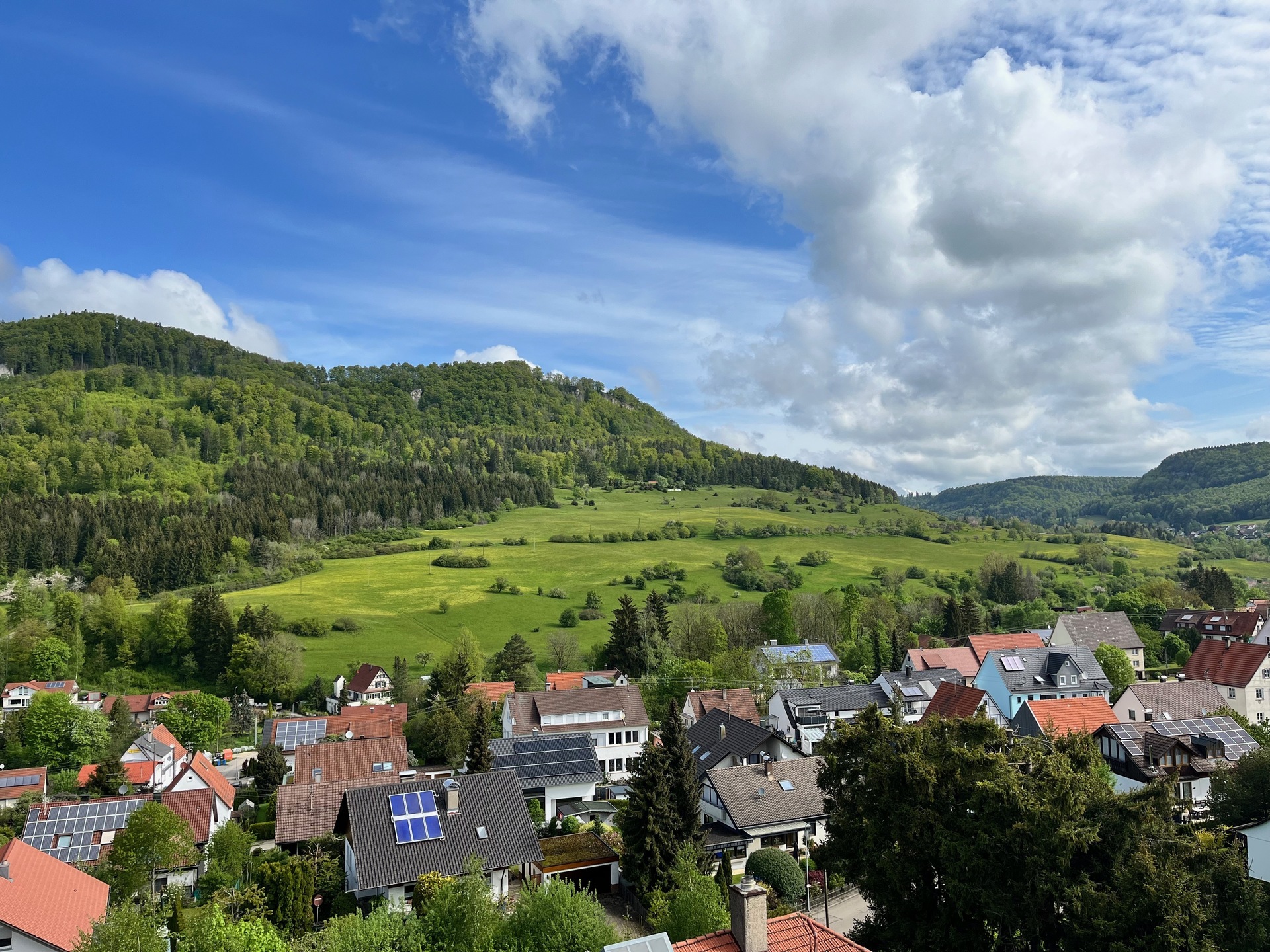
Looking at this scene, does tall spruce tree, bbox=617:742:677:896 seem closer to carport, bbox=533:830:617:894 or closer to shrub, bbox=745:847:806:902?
carport, bbox=533:830:617:894

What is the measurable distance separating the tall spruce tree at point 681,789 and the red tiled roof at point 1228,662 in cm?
5413

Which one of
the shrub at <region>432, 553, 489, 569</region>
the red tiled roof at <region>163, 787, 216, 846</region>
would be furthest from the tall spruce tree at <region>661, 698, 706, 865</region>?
the shrub at <region>432, 553, 489, 569</region>

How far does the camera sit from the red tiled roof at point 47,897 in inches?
1014

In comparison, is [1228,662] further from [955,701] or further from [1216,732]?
[1216,732]

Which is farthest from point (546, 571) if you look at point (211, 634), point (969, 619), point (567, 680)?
point (969, 619)

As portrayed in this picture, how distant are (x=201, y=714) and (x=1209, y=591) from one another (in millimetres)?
129397

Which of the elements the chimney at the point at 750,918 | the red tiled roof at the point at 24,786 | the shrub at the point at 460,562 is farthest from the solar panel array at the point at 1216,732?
the shrub at the point at 460,562

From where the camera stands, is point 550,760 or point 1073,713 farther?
point 550,760

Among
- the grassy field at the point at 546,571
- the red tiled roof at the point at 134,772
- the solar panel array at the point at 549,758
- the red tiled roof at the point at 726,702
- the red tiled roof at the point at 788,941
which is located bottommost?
the red tiled roof at the point at 134,772

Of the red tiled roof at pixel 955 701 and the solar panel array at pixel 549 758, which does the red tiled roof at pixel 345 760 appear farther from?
the red tiled roof at pixel 955 701

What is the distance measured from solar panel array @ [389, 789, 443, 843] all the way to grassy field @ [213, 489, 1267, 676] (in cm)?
5698

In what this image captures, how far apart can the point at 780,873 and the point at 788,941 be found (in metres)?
16.7

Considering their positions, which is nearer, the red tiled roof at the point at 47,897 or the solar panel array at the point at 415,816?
the red tiled roof at the point at 47,897

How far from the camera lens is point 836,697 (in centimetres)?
6397
